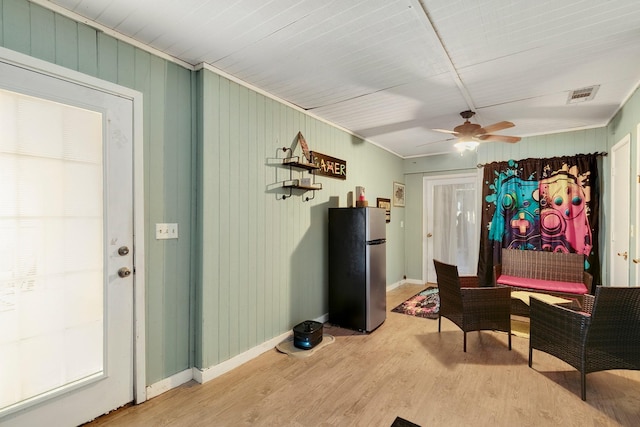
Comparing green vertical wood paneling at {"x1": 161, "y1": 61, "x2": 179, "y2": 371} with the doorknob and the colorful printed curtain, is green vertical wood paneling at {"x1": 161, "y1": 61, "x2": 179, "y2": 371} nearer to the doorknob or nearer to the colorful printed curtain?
the doorknob

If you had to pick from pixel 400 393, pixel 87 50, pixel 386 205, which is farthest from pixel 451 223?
pixel 87 50

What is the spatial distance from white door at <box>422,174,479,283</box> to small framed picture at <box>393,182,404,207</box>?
429 millimetres

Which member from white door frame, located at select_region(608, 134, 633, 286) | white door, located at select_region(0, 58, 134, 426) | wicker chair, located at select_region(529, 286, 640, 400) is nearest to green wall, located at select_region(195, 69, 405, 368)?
white door, located at select_region(0, 58, 134, 426)

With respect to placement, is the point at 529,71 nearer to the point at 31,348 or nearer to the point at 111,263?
the point at 111,263

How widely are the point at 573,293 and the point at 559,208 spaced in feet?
4.07

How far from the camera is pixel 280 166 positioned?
10.0 feet

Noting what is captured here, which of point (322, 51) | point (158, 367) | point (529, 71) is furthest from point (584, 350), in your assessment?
point (158, 367)

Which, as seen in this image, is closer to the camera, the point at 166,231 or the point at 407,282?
the point at 166,231

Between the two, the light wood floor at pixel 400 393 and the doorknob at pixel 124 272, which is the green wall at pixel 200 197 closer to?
the doorknob at pixel 124 272

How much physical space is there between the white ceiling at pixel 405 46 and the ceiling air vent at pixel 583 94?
0.07 metres

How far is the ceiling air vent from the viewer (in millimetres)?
2807

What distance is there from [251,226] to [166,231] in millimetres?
734

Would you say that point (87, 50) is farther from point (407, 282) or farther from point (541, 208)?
point (407, 282)

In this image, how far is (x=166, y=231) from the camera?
7.27 feet
